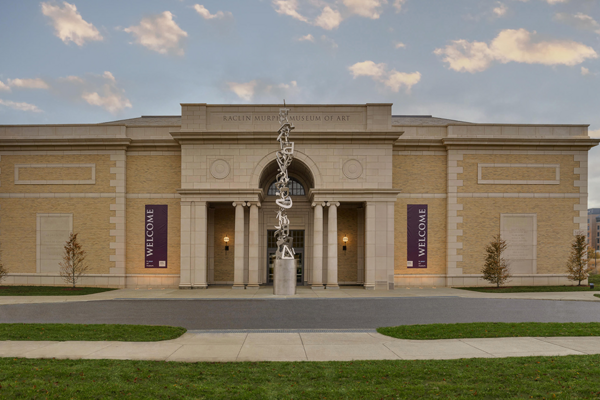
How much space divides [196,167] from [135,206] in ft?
18.5

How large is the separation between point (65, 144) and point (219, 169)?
446 inches

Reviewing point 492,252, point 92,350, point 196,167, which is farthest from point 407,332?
point 196,167

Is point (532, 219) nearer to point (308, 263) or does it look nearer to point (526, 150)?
point (526, 150)

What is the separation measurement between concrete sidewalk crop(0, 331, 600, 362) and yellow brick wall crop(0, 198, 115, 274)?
16907 mm

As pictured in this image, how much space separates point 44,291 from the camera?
22.6 meters

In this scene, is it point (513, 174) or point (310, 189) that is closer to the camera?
point (310, 189)

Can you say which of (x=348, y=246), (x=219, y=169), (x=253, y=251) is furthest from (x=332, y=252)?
(x=219, y=169)

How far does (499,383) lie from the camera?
23.6 ft

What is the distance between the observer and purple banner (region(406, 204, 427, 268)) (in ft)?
86.5

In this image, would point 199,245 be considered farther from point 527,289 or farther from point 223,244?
point 527,289

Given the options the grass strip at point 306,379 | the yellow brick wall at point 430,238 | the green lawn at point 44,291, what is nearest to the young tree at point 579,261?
the yellow brick wall at point 430,238

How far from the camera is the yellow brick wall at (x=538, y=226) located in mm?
26266

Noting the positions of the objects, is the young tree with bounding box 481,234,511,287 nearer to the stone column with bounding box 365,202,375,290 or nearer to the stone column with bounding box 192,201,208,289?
the stone column with bounding box 365,202,375,290

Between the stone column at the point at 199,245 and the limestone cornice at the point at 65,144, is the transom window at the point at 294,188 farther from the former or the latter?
the limestone cornice at the point at 65,144
